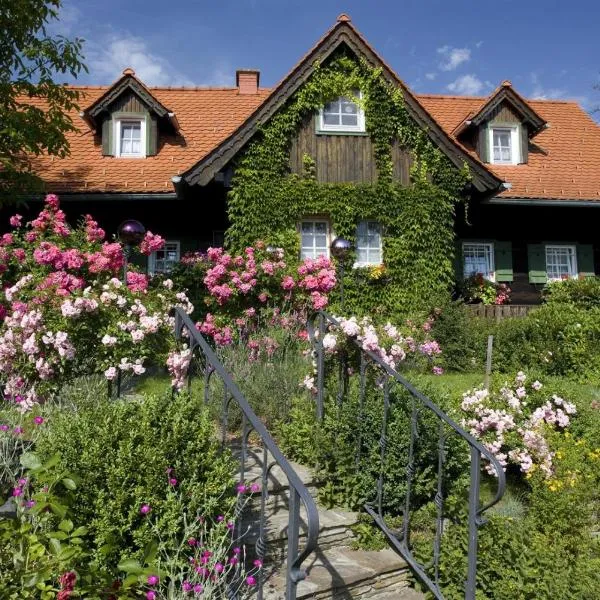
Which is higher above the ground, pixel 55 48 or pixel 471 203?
pixel 55 48

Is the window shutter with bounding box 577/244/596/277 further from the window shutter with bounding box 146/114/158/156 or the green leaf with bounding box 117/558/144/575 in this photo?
the green leaf with bounding box 117/558/144/575

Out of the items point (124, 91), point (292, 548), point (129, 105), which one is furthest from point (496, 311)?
point (292, 548)

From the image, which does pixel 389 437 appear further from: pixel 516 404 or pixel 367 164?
pixel 367 164

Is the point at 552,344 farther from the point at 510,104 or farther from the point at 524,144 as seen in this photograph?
the point at 510,104

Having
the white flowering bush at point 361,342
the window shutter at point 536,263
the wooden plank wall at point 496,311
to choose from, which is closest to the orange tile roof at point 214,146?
the window shutter at point 536,263

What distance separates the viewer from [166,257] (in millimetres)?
12914

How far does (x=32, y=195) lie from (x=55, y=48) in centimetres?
309

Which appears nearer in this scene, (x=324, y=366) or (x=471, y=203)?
(x=324, y=366)

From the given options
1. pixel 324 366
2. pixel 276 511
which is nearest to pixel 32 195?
pixel 324 366

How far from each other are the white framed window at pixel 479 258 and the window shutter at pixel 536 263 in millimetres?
913

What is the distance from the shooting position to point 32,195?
11.0 metres

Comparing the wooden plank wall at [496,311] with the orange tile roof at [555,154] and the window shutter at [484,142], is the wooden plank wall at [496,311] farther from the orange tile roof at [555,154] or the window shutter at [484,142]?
the window shutter at [484,142]

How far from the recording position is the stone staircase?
3502 mm

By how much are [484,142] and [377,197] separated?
4142 millimetres
